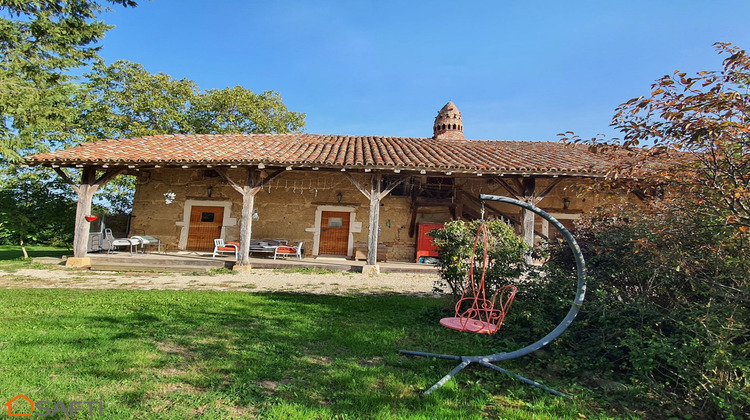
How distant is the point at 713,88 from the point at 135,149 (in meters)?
11.9

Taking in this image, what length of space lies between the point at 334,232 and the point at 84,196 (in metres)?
6.76

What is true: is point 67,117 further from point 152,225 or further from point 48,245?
point 48,245

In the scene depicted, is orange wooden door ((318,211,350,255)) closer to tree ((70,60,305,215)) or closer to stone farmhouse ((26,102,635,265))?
stone farmhouse ((26,102,635,265))

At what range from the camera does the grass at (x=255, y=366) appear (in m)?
2.28

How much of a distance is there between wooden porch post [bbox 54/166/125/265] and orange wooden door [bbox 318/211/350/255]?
5.77 meters

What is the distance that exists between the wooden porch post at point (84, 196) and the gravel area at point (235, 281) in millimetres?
750

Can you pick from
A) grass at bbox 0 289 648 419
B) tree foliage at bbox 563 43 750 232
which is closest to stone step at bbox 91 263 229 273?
grass at bbox 0 289 648 419

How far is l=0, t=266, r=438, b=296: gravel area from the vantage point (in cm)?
669

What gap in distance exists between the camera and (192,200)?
1166cm

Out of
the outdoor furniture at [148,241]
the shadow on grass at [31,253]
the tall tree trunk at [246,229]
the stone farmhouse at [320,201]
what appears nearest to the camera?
the tall tree trunk at [246,229]

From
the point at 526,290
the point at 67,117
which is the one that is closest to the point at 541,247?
the point at 526,290

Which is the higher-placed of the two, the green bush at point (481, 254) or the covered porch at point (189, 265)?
the green bush at point (481, 254)

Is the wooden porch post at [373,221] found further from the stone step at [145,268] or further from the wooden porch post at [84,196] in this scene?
the wooden porch post at [84,196]

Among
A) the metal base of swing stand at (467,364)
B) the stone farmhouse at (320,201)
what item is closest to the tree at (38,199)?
the stone farmhouse at (320,201)
